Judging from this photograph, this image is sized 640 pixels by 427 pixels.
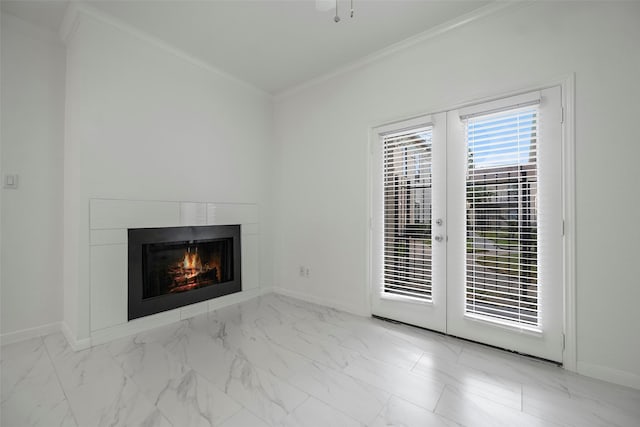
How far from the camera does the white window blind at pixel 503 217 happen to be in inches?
84.2

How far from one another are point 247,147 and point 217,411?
9.69 feet

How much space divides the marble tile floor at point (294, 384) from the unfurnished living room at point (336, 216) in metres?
0.02

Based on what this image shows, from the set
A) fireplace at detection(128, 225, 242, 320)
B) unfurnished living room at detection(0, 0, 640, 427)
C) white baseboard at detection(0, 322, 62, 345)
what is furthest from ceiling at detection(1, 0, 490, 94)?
white baseboard at detection(0, 322, 62, 345)

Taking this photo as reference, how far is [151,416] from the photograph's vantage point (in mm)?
1521

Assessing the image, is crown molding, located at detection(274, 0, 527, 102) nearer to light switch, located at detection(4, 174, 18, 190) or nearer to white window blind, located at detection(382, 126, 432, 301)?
white window blind, located at detection(382, 126, 432, 301)

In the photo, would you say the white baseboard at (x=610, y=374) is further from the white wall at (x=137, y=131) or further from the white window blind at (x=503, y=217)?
the white wall at (x=137, y=131)

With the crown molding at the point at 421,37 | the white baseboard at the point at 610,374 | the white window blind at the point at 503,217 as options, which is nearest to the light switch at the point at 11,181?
the crown molding at the point at 421,37

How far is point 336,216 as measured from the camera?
3.31 metres

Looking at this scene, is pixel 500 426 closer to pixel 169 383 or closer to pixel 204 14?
pixel 169 383

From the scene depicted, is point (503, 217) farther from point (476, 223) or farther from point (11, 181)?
point (11, 181)

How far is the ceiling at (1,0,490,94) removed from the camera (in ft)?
7.54

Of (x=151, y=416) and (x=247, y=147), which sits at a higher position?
(x=247, y=147)

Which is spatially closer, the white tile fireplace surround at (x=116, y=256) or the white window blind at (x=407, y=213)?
the white tile fireplace surround at (x=116, y=256)

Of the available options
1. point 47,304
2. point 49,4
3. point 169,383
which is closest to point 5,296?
point 47,304
